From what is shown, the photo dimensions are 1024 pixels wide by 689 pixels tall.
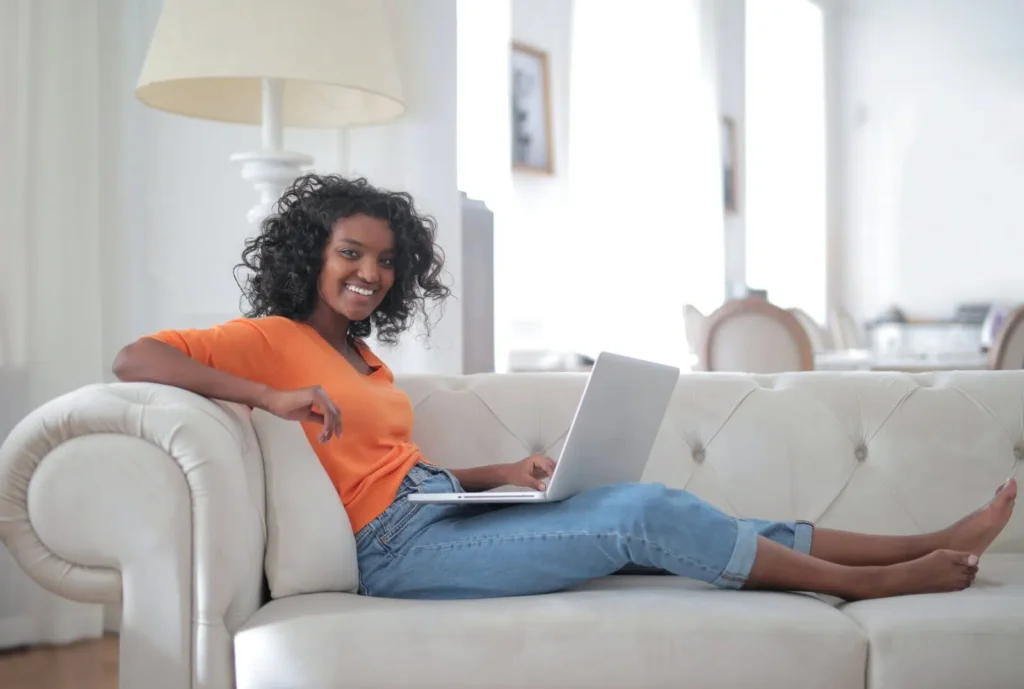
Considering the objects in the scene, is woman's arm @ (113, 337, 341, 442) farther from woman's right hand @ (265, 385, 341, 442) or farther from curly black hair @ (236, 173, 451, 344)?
curly black hair @ (236, 173, 451, 344)

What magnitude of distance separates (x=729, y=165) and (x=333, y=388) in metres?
5.54

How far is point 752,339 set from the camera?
11.0ft

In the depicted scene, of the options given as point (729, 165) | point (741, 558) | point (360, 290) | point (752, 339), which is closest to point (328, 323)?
point (360, 290)

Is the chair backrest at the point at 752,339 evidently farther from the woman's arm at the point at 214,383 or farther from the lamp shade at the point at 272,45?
the woman's arm at the point at 214,383

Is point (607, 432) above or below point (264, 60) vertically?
below

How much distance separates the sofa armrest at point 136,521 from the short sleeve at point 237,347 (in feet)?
0.56

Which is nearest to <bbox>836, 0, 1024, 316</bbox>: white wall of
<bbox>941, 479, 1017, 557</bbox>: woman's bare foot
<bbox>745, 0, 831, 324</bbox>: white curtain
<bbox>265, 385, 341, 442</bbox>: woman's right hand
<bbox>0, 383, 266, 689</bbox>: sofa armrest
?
<bbox>745, 0, 831, 324</bbox>: white curtain

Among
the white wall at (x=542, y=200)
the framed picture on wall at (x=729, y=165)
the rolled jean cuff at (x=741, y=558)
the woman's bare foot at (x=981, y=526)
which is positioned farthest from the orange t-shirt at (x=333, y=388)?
the framed picture on wall at (x=729, y=165)

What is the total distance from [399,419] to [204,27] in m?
1.00

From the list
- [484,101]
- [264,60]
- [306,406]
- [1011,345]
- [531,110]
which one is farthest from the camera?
[531,110]

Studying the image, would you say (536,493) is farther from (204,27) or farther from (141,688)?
(204,27)

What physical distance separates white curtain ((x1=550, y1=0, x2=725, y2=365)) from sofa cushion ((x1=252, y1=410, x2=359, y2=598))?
3432 millimetres

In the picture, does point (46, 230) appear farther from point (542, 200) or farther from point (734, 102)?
point (734, 102)

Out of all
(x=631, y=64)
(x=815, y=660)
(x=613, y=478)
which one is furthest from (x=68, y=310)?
(x=631, y=64)
